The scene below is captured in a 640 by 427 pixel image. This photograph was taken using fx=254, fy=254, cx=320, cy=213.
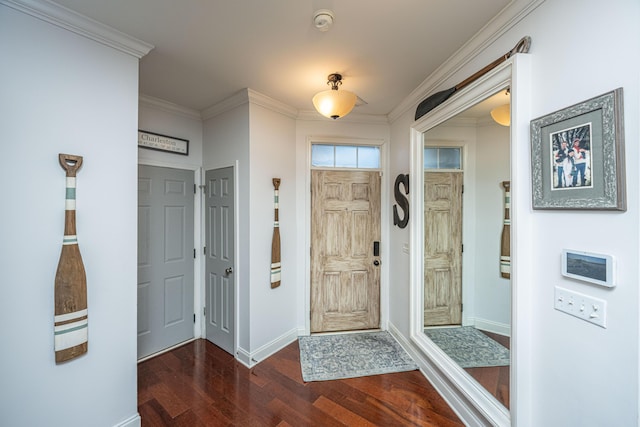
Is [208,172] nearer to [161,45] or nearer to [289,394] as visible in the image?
[161,45]

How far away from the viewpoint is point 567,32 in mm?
1177

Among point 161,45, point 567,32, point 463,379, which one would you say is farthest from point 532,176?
point 161,45

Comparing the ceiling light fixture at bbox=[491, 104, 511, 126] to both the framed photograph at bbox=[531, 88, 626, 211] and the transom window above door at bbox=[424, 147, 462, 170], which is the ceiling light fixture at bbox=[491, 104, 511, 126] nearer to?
the framed photograph at bbox=[531, 88, 626, 211]

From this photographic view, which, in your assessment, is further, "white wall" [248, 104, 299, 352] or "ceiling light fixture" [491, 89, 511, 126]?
"white wall" [248, 104, 299, 352]

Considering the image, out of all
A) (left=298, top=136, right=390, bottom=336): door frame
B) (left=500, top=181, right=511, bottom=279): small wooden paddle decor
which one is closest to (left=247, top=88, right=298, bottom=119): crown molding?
(left=298, top=136, right=390, bottom=336): door frame

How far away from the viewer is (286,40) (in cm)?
174

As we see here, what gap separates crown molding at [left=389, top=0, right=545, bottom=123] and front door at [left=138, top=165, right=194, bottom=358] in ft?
8.65

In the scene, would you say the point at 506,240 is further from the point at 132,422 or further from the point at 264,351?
the point at 132,422

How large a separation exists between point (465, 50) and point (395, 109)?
114cm

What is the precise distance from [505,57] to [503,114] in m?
0.34

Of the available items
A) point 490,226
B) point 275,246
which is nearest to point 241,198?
point 275,246

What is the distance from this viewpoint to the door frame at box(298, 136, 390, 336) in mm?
Result: 3064

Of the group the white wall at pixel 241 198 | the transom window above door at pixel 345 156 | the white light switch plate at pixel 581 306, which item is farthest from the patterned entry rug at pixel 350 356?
the transom window above door at pixel 345 156

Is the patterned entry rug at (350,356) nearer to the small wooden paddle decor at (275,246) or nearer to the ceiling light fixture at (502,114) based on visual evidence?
the small wooden paddle decor at (275,246)
